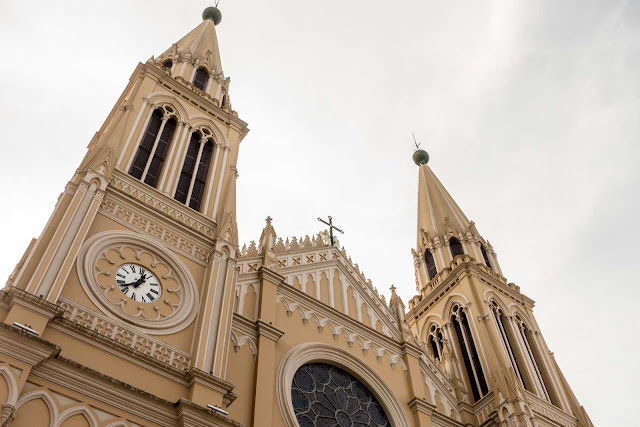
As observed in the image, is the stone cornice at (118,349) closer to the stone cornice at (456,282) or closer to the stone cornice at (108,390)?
the stone cornice at (108,390)

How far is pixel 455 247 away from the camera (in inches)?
1056

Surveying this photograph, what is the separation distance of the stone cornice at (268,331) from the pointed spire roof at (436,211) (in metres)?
14.0

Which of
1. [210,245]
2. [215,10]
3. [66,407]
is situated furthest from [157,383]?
[215,10]

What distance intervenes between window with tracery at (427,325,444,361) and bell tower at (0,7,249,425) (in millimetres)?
10755

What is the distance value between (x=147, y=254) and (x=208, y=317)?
6.52ft

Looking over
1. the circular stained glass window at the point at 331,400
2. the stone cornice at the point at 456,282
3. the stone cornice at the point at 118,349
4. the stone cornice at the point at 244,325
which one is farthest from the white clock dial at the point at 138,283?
the stone cornice at the point at 456,282

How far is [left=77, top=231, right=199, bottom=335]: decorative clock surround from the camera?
11.8 m

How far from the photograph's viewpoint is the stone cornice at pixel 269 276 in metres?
16.1

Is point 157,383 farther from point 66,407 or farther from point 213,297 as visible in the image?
point 213,297

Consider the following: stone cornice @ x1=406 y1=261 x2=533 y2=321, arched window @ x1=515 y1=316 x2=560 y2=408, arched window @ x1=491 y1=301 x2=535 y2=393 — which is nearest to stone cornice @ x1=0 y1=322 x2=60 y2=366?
arched window @ x1=491 y1=301 x2=535 y2=393

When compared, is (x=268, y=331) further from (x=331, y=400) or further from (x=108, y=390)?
(x=108, y=390)

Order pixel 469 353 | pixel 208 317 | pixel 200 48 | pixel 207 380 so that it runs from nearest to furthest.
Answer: pixel 207 380 < pixel 208 317 < pixel 469 353 < pixel 200 48

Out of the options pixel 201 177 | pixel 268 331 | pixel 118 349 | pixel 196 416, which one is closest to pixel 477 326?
pixel 268 331

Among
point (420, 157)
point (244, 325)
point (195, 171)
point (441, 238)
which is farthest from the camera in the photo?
point (420, 157)
